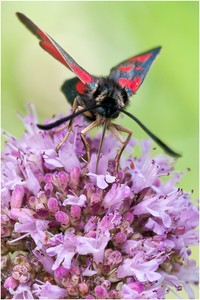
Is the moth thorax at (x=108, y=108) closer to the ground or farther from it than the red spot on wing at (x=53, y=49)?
closer to the ground

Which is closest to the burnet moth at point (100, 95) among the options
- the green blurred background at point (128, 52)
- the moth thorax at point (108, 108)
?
the moth thorax at point (108, 108)

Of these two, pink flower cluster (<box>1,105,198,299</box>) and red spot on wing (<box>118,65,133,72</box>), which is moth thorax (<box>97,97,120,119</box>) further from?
red spot on wing (<box>118,65,133,72</box>)

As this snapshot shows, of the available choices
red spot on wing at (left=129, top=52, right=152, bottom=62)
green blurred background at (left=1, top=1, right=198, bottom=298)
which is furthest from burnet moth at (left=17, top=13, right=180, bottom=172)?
green blurred background at (left=1, top=1, right=198, bottom=298)

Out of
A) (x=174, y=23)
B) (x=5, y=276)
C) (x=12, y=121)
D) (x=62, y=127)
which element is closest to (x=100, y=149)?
(x=62, y=127)

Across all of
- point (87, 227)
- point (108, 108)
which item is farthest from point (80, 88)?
point (87, 227)

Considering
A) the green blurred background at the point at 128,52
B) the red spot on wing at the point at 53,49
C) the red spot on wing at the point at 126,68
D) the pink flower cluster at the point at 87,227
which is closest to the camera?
the pink flower cluster at the point at 87,227

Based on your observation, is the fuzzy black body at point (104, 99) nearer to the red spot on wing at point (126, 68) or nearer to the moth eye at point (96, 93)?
the moth eye at point (96, 93)

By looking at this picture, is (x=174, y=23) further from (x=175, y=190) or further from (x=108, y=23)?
(x=175, y=190)
